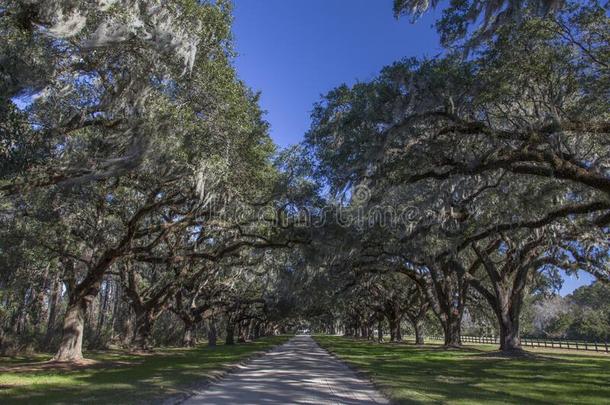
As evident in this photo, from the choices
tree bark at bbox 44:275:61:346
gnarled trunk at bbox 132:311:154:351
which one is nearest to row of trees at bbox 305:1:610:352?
gnarled trunk at bbox 132:311:154:351

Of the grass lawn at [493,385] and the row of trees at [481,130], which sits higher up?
the row of trees at [481,130]

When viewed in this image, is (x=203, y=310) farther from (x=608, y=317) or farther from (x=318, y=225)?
(x=608, y=317)

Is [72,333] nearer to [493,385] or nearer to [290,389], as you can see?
[290,389]

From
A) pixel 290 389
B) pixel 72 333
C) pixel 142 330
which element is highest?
pixel 72 333

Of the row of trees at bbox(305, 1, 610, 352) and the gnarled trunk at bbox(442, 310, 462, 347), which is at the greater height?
the row of trees at bbox(305, 1, 610, 352)

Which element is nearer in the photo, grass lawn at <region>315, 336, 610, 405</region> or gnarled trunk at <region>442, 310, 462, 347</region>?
grass lawn at <region>315, 336, 610, 405</region>

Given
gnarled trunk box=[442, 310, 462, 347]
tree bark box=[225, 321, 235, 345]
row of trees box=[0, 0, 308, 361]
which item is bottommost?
tree bark box=[225, 321, 235, 345]

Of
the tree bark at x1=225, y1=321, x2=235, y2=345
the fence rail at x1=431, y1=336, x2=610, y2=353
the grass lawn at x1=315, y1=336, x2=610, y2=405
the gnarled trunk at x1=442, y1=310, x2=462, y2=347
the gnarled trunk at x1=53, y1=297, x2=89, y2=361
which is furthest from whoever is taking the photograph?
the tree bark at x1=225, y1=321, x2=235, y2=345

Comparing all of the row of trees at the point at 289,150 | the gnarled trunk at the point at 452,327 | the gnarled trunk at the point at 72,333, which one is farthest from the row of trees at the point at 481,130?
the gnarled trunk at the point at 452,327

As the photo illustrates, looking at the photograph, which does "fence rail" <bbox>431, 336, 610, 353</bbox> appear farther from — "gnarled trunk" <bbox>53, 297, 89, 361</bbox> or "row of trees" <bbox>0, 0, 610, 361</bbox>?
"gnarled trunk" <bbox>53, 297, 89, 361</bbox>

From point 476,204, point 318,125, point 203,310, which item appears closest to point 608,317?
point 203,310

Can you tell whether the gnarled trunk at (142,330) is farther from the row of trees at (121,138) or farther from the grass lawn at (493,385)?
the grass lawn at (493,385)

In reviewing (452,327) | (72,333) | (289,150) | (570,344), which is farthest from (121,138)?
(570,344)

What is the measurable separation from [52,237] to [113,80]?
9924 mm
